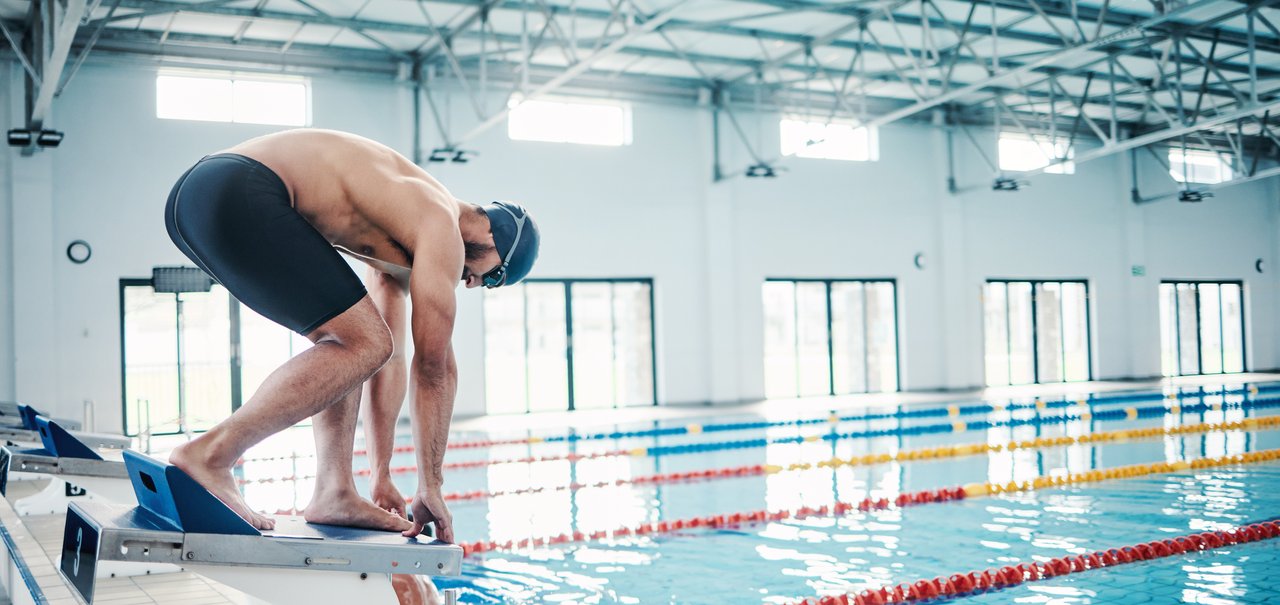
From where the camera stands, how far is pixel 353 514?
276 cm

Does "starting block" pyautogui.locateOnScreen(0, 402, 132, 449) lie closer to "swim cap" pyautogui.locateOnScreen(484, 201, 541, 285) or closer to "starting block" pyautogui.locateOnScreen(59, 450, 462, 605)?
"starting block" pyautogui.locateOnScreen(59, 450, 462, 605)

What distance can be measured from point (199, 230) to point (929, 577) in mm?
3983

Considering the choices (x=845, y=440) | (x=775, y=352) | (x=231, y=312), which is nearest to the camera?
(x=845, y=440)

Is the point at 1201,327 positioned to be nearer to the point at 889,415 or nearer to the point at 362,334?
the point at 889,415

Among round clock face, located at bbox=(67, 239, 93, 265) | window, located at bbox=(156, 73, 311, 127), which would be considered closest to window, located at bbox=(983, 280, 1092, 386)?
window, located at bbox=(156, 73, 311, 127)

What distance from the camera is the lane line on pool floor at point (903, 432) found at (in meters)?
10.7

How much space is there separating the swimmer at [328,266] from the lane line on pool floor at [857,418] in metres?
8.77

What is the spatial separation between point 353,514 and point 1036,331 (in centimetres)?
2006

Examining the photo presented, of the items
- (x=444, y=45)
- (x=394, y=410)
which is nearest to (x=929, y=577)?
(x=394, y=410)

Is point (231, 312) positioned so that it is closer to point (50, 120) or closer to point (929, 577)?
point (50, 120)

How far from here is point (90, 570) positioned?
2305mm

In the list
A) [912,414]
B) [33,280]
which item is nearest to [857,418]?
[912,414]

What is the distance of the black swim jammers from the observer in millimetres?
2490

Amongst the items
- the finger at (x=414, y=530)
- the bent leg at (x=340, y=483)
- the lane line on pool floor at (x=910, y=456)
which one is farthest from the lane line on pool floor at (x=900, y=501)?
the finger at (x=414, y=530)
